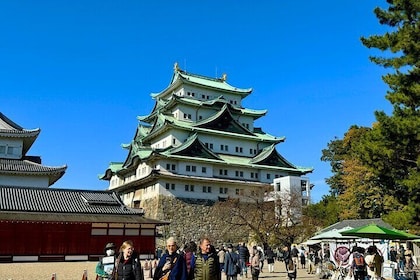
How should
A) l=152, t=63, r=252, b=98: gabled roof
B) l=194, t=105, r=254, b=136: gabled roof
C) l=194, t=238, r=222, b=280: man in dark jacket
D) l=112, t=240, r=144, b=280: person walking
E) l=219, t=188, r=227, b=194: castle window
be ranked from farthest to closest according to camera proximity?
1. l=152, t=63, r=252, b=98: gabled roof
2. l=194, t=105, r=254, b=136: gabled roof
3. l=219, t=188, r=227, b=194: castle window
4. l=194, t=238, r=222, b=280: man in dark jacket
5. l=112, t=240, r=144, b=280: person walking

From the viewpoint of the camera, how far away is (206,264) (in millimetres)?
7613

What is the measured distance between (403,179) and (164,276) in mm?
12687

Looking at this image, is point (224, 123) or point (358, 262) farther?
point (224, 123)

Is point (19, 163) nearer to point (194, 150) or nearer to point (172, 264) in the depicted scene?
point (194, 150)

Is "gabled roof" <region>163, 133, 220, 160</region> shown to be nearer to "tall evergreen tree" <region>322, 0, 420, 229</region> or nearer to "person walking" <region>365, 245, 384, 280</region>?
"tall evergreen tree" <region>322, 0, 420, 229</region>

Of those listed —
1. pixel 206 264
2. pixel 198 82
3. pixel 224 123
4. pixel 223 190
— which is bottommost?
pixel 206 264

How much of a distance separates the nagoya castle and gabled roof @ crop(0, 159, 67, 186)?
1002 centimetres

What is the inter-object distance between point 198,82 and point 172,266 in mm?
51515

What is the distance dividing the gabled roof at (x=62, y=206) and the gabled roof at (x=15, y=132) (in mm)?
7699

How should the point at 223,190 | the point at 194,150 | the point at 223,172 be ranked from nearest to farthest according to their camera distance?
the point at 194,150 → the point at 223,190 → the point at 223,172

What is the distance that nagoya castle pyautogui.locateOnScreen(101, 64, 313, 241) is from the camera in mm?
46406

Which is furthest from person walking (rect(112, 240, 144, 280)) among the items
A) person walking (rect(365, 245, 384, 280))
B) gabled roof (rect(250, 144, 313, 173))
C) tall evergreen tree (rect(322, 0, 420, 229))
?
gabled roof (rect(250, 144, 313, 173))

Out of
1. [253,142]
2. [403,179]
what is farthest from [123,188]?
[403,179]

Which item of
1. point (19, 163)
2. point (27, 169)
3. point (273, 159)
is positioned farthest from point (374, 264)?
point (273, 159)
